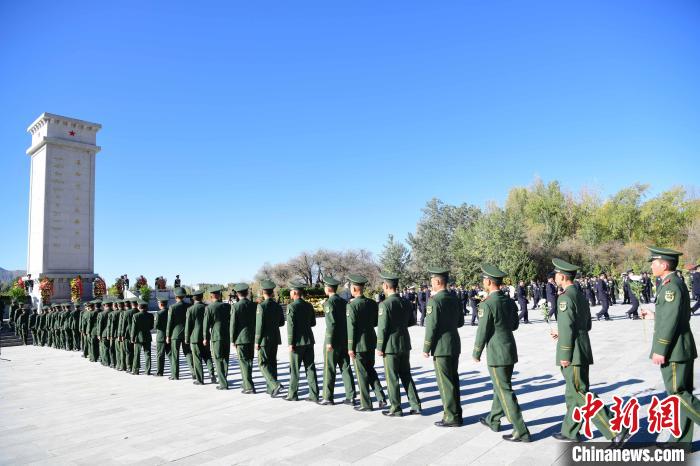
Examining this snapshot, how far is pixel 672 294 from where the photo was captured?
188 inches

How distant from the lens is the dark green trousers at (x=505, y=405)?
5.37m

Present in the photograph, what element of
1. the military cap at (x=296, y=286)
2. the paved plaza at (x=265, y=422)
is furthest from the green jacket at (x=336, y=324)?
the paved plaza at (x=265, y=422)

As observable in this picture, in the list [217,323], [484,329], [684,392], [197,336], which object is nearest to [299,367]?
[217,323]

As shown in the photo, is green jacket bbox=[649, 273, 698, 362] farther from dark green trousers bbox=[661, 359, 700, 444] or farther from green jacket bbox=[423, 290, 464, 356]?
green jacket bbox=[423, 290, 464, 356]

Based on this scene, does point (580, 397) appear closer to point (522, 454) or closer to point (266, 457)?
point (522, 454)

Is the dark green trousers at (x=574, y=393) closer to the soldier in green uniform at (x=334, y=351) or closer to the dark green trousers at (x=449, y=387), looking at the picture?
the dark green trousers at (x=449, y=387)

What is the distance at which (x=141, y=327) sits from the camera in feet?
38.5

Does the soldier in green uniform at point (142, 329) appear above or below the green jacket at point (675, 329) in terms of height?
below

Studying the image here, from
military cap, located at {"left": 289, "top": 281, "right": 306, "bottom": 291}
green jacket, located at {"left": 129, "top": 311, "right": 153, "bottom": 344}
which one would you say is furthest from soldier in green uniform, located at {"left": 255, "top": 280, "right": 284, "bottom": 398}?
green jacket, located at {"left": 129, "top": 311, "right": 153, "bottom": 344}

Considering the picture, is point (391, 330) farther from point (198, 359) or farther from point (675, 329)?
point (198, 359)

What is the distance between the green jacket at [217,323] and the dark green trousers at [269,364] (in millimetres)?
1237

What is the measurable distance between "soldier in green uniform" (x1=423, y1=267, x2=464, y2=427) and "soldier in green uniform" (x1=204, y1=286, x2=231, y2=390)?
484cm

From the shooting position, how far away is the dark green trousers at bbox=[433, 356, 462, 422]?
19.6 feet

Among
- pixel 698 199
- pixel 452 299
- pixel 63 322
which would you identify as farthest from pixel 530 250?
pixel 452 299
